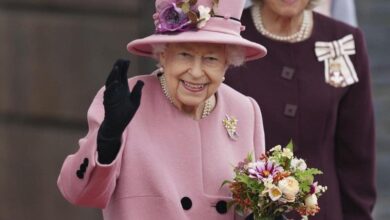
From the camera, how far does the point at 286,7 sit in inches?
245

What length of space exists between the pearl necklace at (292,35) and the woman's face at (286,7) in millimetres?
63

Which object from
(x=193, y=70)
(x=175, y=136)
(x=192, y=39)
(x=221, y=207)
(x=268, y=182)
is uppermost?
(x=192, y=39)

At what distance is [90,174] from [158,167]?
0.87 feet

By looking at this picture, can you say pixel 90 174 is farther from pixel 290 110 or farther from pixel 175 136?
pixel 290 110

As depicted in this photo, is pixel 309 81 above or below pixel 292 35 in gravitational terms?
below

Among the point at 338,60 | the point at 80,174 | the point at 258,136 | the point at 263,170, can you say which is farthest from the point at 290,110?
the point at 80,174

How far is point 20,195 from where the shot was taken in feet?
30.1

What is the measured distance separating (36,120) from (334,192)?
3044mm

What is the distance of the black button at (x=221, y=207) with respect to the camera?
5285 millimetres

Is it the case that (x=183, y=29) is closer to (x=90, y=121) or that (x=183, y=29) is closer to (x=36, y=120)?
(x=90, y=121)

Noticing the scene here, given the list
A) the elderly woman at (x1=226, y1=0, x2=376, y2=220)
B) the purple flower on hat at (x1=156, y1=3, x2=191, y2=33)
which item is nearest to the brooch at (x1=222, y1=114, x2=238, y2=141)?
the purple flower on hat at (x1=156, y1=3, x2=191, y2=33)

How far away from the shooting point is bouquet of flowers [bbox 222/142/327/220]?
5168 mm

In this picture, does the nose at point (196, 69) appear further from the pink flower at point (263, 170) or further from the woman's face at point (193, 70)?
the pink flower at point (263, 170)

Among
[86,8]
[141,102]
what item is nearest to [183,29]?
[141,102]
